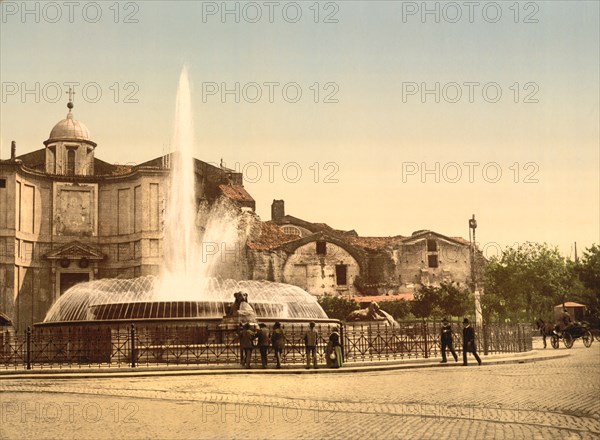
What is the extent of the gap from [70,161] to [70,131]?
2.32 m

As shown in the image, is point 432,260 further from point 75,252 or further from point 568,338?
point 568,338

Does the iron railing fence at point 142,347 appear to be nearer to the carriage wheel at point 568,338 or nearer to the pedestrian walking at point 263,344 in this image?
the pedestrian walking at point 263,344

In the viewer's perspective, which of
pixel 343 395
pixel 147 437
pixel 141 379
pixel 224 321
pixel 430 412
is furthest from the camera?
pixel 224 321

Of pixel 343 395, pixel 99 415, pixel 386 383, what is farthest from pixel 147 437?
pixel 386 383

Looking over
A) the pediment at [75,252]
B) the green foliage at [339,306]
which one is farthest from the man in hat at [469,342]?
the pediment at [75,252]

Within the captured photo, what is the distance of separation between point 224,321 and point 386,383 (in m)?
7.94

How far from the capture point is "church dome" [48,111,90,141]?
2371 inches

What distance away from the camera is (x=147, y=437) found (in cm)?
909

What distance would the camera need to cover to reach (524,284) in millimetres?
64938

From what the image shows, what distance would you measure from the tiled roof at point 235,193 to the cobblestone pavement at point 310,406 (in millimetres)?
43479

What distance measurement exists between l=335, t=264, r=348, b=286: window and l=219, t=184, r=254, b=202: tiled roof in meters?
8.69

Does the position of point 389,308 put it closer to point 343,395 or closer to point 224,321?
point 224,321

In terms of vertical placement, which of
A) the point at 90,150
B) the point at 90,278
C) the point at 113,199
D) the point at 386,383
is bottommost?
the point at 386,383

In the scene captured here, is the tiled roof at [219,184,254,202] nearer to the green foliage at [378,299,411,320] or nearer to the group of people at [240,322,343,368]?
the green foliage at [378,299,411,320]
